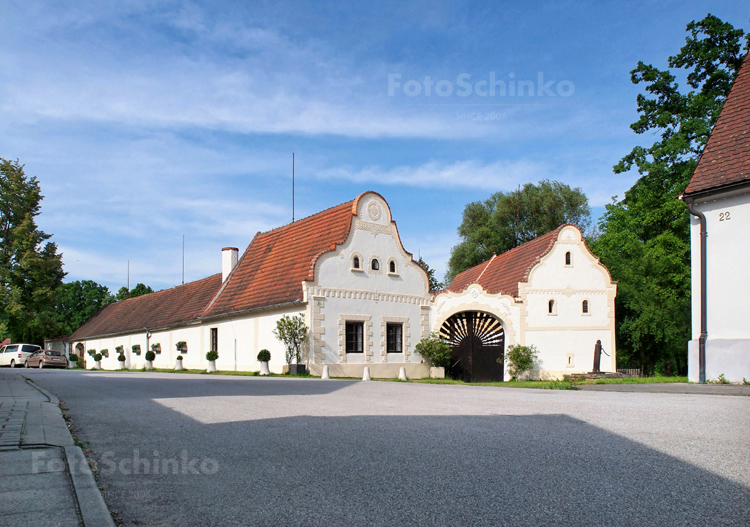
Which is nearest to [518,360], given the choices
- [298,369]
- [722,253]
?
[298,369]

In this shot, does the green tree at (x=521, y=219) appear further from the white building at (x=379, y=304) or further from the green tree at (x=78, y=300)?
the green tree at (x=78, y=300)

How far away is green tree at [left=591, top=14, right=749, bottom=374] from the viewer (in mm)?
28422

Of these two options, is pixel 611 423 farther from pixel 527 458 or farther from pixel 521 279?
pixel 521 279

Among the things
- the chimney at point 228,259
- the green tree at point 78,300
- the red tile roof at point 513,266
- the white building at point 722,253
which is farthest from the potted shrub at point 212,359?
the green tree at point 78,300

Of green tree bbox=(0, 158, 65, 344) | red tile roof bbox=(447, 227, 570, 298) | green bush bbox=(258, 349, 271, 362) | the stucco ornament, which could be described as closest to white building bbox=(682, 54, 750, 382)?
red tile roof bbox=(447, 227, 570, 298)

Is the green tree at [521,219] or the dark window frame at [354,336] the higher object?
the green tree at [521,219]

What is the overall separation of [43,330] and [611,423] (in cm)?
5076

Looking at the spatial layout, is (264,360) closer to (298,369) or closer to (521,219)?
(298,369)

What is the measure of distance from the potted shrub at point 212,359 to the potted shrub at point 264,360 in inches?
175

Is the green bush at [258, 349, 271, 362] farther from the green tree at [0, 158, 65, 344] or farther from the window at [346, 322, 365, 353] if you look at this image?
the green tree at [0, 158, 65, 344]

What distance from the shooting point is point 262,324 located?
2831 centimetres

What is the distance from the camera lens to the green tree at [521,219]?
178ft

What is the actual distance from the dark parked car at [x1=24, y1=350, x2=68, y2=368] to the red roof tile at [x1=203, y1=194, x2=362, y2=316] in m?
15.8

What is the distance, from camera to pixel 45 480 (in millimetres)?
4504
